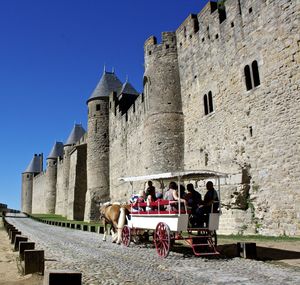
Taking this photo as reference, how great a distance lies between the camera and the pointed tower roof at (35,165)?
220 feet

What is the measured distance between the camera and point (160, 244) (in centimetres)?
716

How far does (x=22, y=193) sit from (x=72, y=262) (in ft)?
215

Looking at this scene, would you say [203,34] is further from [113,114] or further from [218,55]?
[113,114]

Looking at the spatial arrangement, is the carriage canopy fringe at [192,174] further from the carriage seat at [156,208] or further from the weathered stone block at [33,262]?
the weathered stone block at [33,262]

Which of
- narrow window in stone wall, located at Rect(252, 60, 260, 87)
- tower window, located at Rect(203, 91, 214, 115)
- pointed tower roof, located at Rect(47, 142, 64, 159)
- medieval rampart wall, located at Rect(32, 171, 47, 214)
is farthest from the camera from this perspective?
medieval rampart wall, located at Rect(32, 171, 47, 214)

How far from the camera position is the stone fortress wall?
1095 cm

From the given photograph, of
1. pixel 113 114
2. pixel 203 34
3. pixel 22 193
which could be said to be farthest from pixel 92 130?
pixel 22 193

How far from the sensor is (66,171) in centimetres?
4162

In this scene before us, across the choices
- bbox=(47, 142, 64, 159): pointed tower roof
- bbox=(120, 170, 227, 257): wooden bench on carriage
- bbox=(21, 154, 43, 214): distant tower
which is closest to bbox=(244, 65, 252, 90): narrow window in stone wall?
bbox=(120, 170, 227, 257): wooden bench on carriage

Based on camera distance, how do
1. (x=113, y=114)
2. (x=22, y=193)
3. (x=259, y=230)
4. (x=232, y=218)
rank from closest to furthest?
(x=259, y=230) → (x=232, y=218) → (x=113, y=114) → (x=22, y=193)

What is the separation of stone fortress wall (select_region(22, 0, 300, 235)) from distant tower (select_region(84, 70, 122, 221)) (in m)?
6.91

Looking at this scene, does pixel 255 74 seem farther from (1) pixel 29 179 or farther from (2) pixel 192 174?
(1) pixel 29 179

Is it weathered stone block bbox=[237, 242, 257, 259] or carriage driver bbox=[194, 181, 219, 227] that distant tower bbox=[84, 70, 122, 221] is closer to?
carriage driver bbox=[194, 181, 219, 227]

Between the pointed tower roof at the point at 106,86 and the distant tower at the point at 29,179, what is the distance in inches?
1576
